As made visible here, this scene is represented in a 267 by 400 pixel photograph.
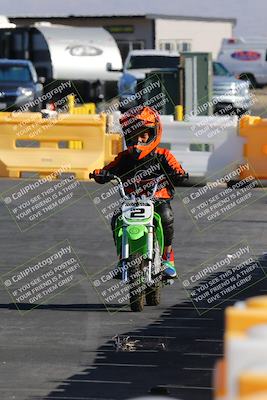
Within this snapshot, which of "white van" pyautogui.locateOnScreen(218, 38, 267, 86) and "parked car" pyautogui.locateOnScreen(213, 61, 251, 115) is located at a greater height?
"parked car" pyautogui.locateOnScreen(213, 61, 251, 115)

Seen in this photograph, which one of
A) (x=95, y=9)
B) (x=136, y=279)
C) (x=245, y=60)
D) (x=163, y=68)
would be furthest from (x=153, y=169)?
(x=95, y=9)

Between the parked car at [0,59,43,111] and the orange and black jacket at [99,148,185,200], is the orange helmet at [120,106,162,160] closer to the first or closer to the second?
the orange and black jacket at [99,148,185,200]

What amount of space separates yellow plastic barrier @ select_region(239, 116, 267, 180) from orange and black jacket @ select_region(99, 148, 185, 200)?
9.80 m

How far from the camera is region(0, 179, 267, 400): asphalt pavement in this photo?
891cm

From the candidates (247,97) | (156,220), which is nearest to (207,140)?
(156,220)

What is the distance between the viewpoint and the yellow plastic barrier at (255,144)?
2203cm

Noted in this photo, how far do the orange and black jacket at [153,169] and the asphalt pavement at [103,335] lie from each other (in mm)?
1060

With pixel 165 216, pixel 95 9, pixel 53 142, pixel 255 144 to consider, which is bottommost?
pixel 95 9

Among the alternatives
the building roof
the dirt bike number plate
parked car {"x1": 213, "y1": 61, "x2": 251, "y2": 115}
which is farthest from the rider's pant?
the building roof

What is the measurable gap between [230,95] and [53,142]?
1957 cm

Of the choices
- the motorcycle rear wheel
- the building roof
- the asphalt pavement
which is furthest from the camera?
the building roof

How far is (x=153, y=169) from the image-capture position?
12125 millimetres

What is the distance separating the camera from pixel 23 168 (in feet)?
76.7

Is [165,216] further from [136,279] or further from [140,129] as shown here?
[136,279]
